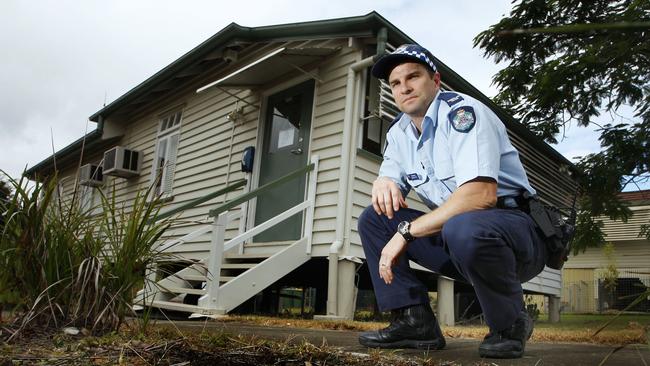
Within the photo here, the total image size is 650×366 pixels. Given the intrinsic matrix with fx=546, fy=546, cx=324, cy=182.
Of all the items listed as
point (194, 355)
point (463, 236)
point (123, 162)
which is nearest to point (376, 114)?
point (463, 236)

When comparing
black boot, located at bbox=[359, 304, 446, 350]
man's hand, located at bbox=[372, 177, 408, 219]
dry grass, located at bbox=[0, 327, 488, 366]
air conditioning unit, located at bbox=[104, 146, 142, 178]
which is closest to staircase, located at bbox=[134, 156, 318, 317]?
man's hand, located at bbox=[372, 177, 408, 219]

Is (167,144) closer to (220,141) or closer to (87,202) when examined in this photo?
(220,141)

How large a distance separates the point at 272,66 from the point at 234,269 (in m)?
2.60

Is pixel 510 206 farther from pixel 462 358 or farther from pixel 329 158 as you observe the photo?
pixel 329 158

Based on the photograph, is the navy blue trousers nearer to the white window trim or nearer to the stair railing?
the stair railing

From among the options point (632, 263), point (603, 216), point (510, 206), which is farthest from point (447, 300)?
point (632, 263)

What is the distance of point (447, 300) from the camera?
643cm

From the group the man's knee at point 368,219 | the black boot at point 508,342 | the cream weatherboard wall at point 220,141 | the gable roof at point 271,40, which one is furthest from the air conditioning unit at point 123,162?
the black boot at point 508,342

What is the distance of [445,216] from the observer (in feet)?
5.91

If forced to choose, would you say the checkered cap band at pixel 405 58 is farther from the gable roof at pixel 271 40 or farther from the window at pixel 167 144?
the window at pixel 167 144

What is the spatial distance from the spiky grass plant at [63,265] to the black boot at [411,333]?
0.94 metres

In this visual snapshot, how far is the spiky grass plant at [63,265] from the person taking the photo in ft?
6.64

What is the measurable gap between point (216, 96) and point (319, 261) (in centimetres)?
360

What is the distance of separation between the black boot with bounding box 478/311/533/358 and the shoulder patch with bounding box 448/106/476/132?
0.67m
